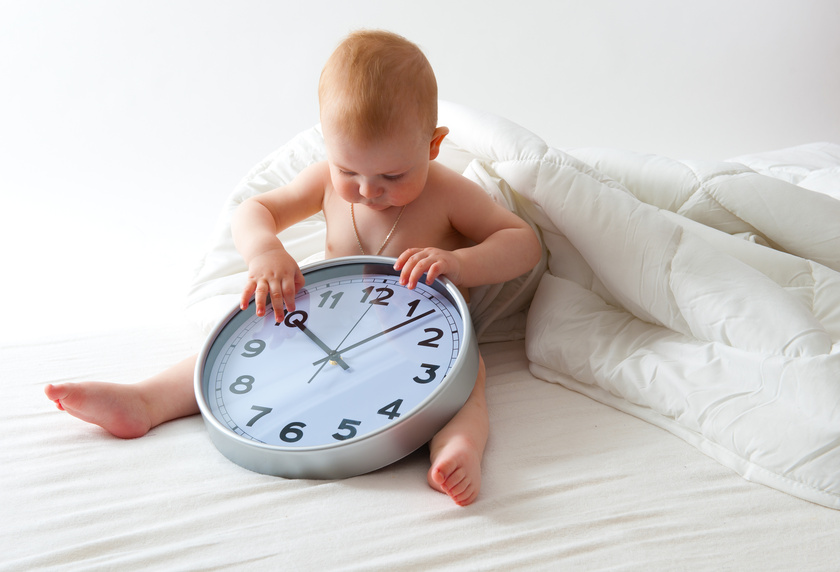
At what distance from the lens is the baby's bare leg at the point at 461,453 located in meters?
0.89

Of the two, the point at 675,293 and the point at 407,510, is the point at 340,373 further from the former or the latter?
the point at 675,293

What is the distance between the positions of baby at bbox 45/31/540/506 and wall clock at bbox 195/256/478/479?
41 millimetres

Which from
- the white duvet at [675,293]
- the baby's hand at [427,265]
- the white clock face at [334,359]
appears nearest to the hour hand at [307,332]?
the white clock face at [334,359]

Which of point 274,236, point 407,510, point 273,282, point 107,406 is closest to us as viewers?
point 407,510

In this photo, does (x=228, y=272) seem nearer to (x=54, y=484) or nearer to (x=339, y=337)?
(x=339, y=337)

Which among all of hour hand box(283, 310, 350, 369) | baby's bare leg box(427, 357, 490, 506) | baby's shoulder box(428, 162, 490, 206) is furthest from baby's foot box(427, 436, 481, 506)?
baby's shoulder box(428, 162, 490, 206)

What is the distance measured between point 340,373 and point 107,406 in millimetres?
317

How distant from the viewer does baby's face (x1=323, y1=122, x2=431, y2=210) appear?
1.07m

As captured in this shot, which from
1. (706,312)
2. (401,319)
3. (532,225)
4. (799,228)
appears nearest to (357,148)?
(401,319)

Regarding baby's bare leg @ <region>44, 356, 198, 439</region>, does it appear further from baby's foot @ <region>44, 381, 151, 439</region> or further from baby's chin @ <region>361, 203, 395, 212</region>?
baby's chin @ <region>361, 203, 395, 212</region>

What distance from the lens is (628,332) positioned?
1193 mm

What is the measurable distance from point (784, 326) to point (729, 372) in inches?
3.6

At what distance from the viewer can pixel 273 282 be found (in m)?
1.12

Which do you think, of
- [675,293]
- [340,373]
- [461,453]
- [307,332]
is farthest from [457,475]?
[675,293]
